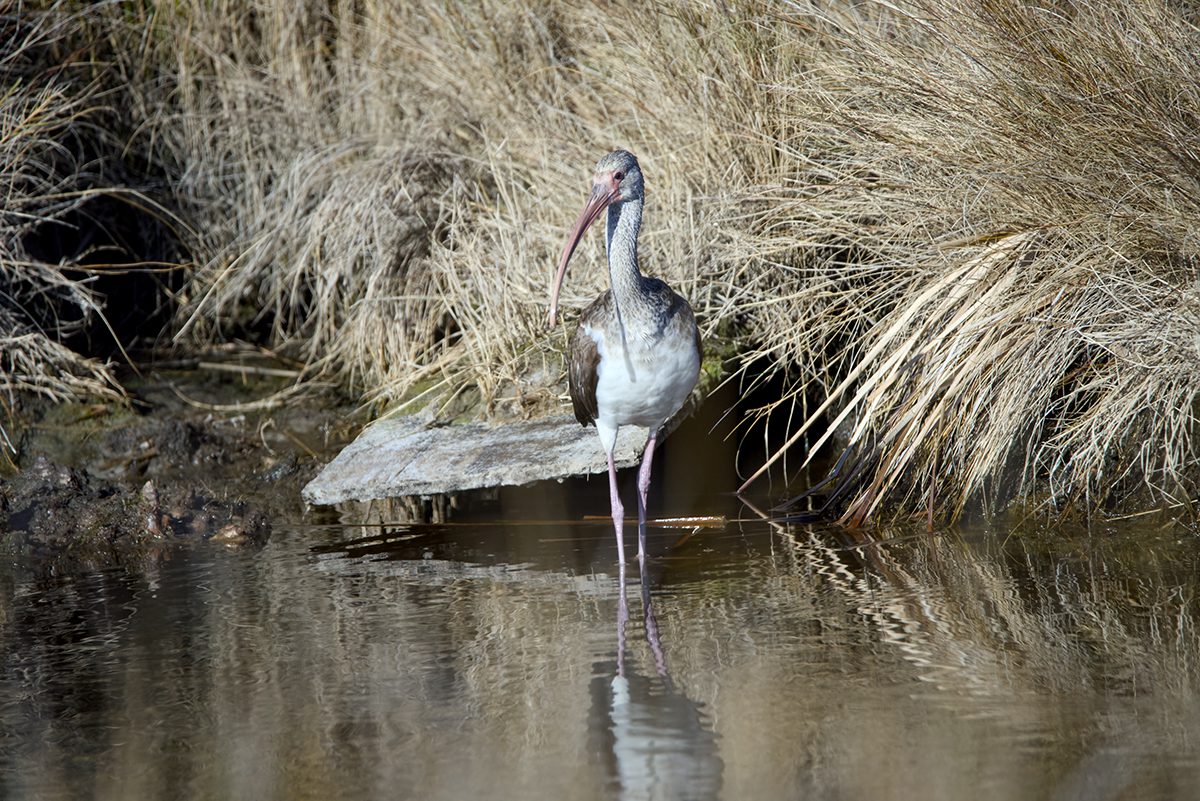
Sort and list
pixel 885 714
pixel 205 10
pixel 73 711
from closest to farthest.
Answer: pixel 885 714
pixel 73 711
pixel 205 10

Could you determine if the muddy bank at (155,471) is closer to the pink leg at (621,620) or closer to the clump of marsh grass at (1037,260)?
the pink leg at (621,620)

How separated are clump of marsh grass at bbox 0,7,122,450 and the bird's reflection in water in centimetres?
440

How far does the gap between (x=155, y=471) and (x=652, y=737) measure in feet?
14.2

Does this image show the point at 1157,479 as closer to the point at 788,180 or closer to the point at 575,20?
the point at 788,180

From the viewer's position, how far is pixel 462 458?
21.0ft

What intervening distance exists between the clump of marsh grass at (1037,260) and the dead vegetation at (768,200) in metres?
0.02

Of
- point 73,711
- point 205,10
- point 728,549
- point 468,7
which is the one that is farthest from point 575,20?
point 73,711

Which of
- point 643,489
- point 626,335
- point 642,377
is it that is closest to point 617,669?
point 642,377

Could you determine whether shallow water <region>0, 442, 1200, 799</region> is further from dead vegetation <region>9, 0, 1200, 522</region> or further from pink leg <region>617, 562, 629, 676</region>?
dead vegetation <region>9, 0, 1200, 522</region>

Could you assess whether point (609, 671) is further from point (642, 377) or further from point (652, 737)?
point (642, 377)

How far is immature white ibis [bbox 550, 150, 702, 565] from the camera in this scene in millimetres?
5367

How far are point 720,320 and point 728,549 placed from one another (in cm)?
161

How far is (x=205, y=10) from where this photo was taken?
337 inches

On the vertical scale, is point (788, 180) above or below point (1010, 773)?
above
